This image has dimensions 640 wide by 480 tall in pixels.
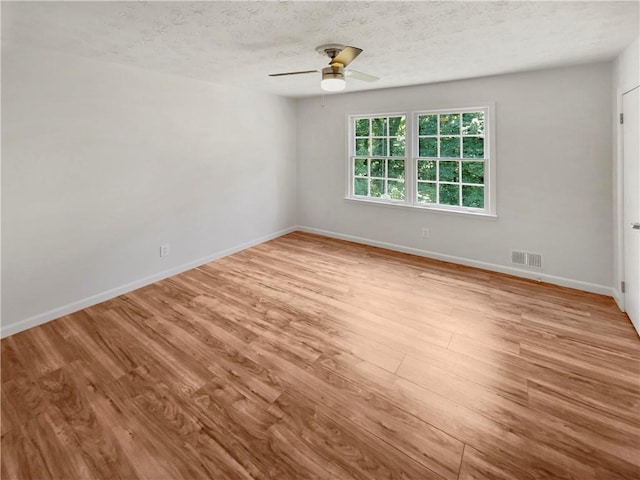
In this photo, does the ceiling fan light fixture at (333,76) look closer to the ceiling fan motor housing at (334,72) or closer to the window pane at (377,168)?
the ceiling fan motor housing at (334,72)

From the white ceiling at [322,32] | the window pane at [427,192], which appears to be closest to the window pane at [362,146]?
the window pane at [427,192]

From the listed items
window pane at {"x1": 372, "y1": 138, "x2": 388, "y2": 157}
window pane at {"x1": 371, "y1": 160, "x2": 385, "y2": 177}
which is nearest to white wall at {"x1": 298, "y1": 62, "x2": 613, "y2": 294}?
window pane at {"x1": 372, "y1": 138, "x2": 388, "y2": 157}

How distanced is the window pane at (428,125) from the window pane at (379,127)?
1.92 feet

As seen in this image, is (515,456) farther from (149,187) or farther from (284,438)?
(149,187)

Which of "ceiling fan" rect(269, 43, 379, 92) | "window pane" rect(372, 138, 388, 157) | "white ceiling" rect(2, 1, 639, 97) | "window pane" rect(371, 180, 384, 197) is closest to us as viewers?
"white ceiling" rect(2, 1, 639, 97)

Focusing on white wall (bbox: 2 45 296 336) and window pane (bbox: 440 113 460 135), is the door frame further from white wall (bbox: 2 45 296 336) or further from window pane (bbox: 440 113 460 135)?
white wall (bbox: 2 45 296 336)

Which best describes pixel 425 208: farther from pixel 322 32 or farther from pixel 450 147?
pixel 322 32

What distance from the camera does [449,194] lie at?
15.0 feet

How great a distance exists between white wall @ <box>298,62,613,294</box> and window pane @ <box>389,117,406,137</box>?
0.63 ft

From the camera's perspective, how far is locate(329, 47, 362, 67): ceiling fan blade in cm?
254

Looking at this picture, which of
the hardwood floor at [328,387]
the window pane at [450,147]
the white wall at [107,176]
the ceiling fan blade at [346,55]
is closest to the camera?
the hardwood floor at [328,387]

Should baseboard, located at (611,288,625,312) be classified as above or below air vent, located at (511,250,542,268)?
below

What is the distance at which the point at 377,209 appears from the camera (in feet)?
17.2

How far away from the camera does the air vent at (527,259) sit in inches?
154
